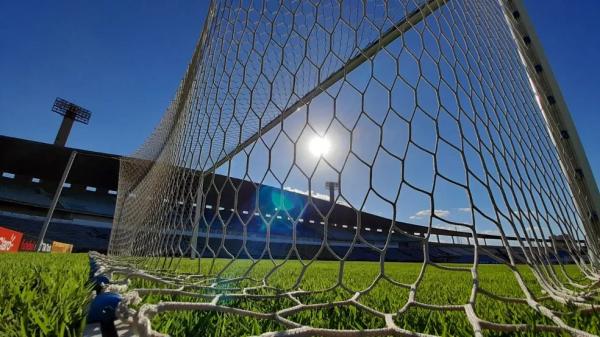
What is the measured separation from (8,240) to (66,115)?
2183cm

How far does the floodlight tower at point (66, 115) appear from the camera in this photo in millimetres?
23672

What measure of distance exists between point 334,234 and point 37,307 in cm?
2035

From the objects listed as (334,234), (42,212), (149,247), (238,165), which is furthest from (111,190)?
(238,165)

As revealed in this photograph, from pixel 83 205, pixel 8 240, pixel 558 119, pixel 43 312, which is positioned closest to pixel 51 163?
pixel 83 205

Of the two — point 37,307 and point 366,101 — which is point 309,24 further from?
point 37,307

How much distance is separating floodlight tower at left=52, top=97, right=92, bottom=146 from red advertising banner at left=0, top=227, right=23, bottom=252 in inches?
769

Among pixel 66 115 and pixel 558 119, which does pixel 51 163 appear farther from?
pixel 558 119

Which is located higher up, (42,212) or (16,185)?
(16,185)

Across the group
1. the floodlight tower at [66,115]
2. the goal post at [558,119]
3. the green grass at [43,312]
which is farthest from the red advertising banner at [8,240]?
the floodlight tower at [66,115]

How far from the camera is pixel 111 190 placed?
1881 centimetres

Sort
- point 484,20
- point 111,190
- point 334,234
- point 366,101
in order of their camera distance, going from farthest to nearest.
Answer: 1. point 334,234
2. point 111,190
3. point 484,20
4. point 366,101

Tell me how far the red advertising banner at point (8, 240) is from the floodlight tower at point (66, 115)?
1954 cm

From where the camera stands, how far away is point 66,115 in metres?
24.7

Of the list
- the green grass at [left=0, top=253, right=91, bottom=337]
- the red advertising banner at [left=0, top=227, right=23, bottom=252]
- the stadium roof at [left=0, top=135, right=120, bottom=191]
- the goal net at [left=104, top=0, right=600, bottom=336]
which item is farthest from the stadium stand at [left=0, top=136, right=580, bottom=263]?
the green grass at [left=0, top=253, right=91, bottom=337]
